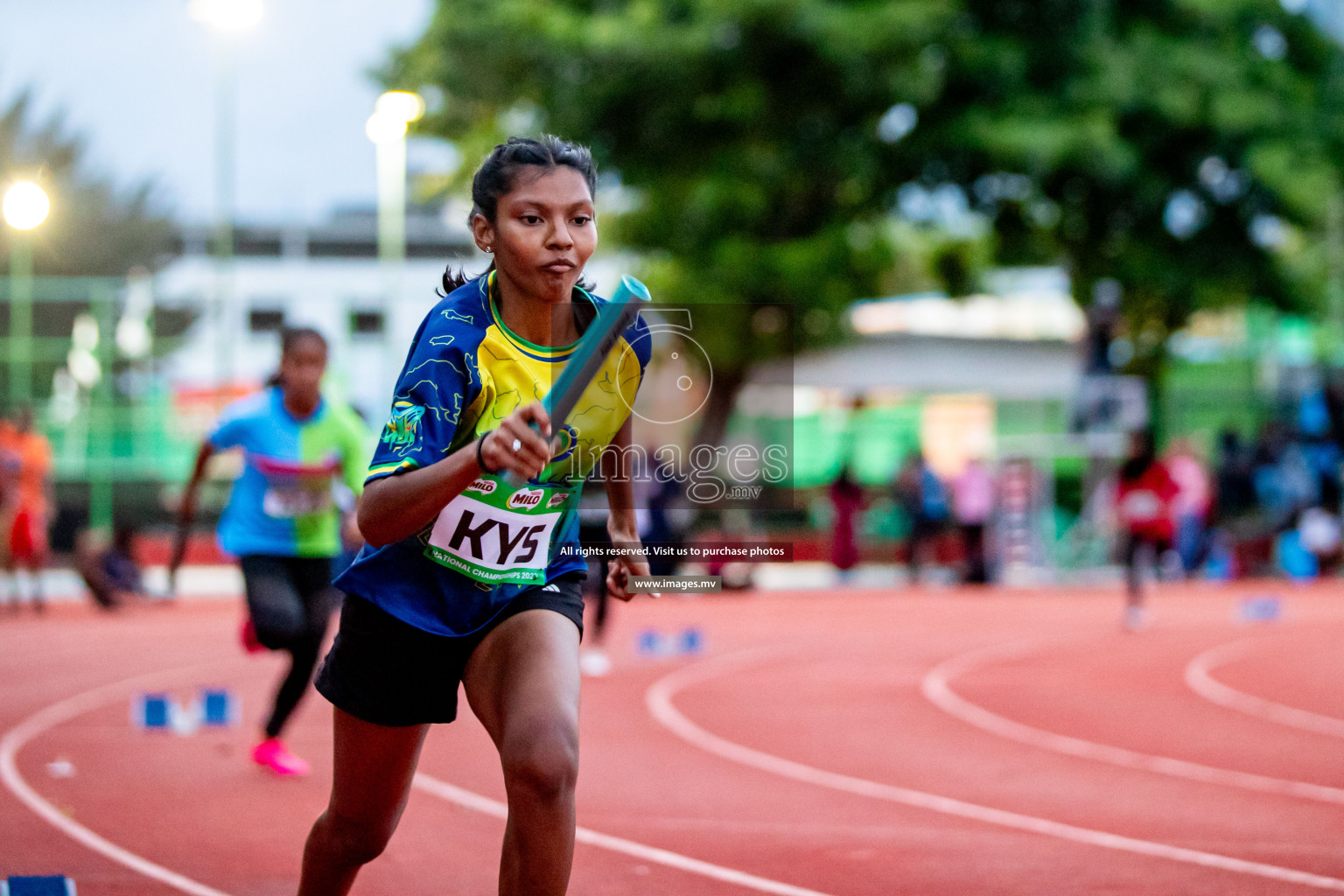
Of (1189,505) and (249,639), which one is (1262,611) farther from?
(249,639)

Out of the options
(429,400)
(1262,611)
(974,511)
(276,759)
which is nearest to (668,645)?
(276,759)

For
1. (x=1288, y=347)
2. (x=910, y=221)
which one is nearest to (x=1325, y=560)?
(x=910, y=221)

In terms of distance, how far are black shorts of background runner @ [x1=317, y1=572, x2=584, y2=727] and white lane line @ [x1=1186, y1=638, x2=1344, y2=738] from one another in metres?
7.08

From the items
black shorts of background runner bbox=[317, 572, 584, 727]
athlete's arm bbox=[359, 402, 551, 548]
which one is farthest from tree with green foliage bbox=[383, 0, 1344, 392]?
athlete's arm bbox=[359, 402, 551, 548]

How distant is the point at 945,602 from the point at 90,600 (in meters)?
10.2

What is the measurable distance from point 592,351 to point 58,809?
15.6 ft

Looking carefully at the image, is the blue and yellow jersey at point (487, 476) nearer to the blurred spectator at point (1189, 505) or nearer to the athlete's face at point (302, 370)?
the athlete's face at point (302, 370)

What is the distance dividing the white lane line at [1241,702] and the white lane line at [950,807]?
332cm

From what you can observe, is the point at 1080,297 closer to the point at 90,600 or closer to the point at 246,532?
the point at 90,600

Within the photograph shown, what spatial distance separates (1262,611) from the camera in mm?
16578

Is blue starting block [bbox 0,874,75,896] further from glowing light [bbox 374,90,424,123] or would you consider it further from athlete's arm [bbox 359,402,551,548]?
glowing light [bbox 374,90,424,123]

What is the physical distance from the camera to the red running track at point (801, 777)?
5633 millimetres

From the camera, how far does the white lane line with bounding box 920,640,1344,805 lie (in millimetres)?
7449

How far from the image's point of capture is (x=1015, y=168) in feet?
79.4
